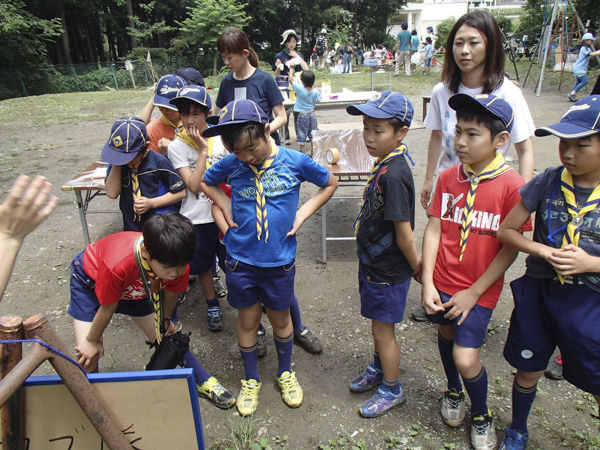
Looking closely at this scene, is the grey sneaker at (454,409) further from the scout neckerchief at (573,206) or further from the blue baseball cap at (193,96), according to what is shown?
the blue baseball cap at (193,96)

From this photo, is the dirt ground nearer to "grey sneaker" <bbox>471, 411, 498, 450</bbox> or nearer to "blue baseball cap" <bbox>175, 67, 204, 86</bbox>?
"grey sneaker" <bbox>471, 411, 498, 450</bbox>

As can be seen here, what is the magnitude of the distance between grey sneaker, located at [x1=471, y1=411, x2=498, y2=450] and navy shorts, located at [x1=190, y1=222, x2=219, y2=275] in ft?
6.36

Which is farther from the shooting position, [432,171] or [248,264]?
[432,171]

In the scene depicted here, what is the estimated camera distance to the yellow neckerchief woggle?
1531mm

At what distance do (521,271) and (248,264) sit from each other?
2.63 meters

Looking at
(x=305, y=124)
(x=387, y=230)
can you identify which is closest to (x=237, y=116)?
(x=387, y=230)

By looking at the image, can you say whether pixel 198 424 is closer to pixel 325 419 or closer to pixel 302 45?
pixel 325 419

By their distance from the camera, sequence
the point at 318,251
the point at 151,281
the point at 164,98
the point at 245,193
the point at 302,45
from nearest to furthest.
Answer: the point at 151,281 → the point at 245,193 → the point at 164,98 → the point at 318,251 → the point at 302,45

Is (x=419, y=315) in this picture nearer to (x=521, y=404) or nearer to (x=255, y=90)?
(x=521, y=404)

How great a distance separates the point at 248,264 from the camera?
218cm

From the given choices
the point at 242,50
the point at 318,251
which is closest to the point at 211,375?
the point at 318,251

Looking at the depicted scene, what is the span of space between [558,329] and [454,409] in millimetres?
778

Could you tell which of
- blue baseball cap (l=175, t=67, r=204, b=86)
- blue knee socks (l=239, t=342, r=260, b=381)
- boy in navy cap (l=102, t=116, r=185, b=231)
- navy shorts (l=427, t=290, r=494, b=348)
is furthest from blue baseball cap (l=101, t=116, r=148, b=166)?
navy shorts (l=427, t=290, r=494, b=348)

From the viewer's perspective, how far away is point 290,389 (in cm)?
241
